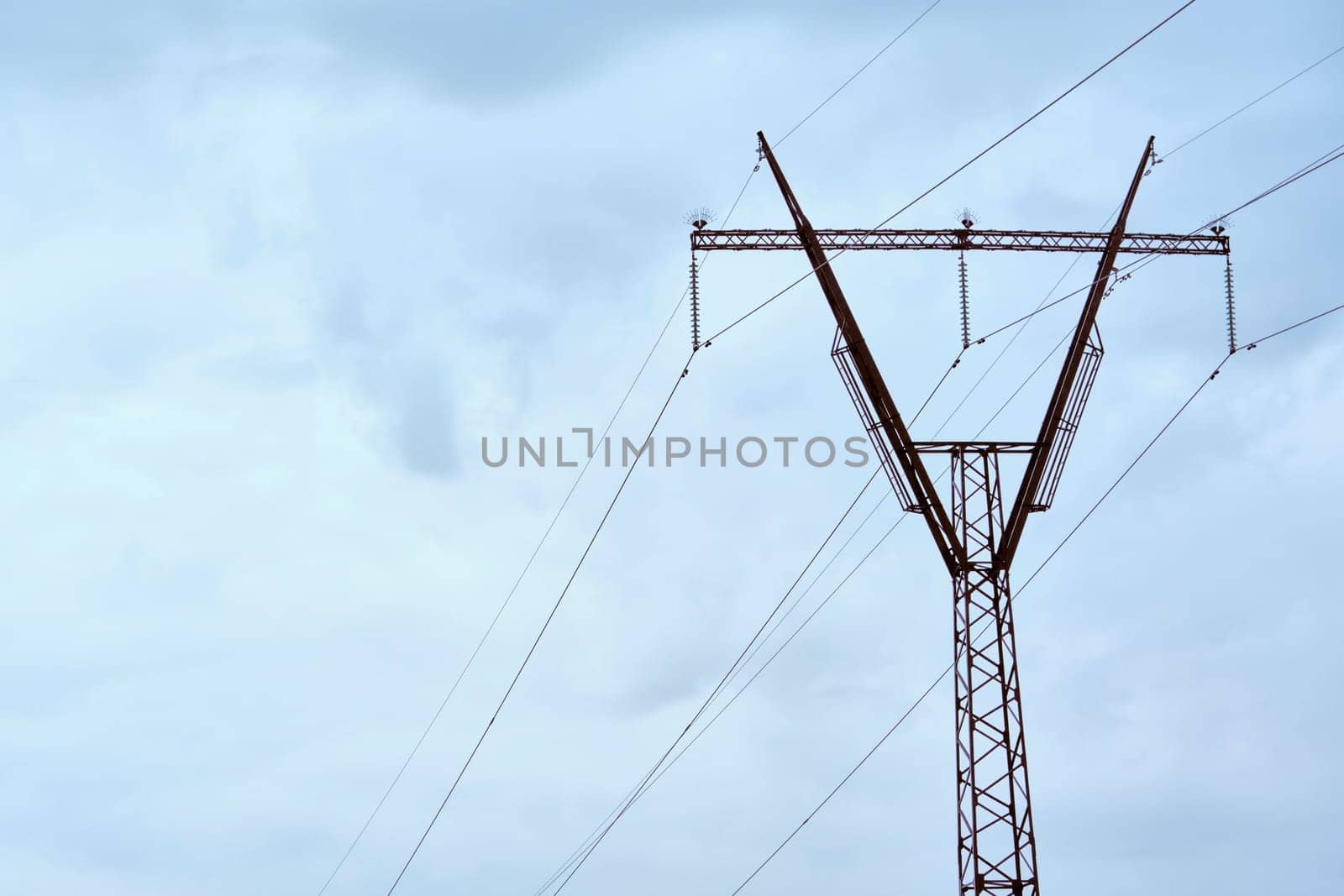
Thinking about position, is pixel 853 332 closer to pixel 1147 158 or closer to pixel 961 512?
pixel 961 512

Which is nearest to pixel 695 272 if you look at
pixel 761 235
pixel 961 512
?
pixel 761 235

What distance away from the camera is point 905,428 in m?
52.0

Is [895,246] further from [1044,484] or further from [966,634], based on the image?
[966,634]

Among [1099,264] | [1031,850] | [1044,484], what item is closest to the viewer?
[1031,850]

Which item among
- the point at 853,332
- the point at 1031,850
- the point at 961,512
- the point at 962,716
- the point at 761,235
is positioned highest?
the point at 761,235

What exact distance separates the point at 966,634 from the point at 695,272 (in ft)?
44.3

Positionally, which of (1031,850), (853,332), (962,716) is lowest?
(1031,850)

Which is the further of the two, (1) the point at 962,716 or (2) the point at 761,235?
(2) the point at 761,235

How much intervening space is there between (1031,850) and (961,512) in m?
9.10

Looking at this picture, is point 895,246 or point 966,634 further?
point 895,246

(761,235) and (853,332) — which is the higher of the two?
(761,235)

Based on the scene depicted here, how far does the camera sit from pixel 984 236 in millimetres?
58406

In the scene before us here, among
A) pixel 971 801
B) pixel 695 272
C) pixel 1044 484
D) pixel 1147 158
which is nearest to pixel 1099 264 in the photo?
pixel 1147 158

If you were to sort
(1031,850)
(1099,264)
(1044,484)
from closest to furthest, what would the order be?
(1031,850)
(1044,484)
(1099,264)
